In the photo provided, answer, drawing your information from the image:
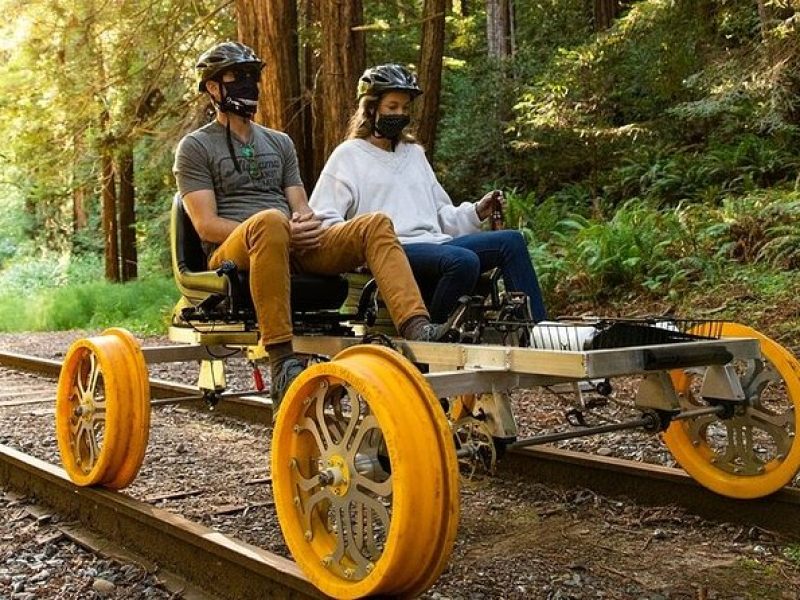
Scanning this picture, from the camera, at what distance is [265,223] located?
3988 mm

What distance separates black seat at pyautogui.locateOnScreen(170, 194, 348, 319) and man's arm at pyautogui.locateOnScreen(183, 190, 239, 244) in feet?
0.61

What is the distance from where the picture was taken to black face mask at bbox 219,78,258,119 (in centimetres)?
480

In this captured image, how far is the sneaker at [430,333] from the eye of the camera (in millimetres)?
3729

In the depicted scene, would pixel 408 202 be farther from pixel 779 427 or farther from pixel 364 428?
pixel 779 427

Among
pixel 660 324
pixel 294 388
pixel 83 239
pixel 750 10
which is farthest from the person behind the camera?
pixel 83 239

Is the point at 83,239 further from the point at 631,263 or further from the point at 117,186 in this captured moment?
the point at 631,263

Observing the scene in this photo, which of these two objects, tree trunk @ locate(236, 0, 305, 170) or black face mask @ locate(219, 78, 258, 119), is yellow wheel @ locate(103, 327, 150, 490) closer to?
black face mask @ locate(219, 78, 258, 119)

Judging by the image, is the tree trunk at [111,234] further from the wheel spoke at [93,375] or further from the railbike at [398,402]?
the railbike at [398,402]

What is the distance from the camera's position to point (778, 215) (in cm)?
1008

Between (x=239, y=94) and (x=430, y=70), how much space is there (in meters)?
8.41

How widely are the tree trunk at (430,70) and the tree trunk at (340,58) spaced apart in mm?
2086

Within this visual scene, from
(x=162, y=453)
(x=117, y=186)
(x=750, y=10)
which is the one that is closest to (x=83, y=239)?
(x=117, y=186)

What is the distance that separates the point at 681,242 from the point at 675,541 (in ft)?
22.8

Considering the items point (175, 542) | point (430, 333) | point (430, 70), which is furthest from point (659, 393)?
point (430, 70)
